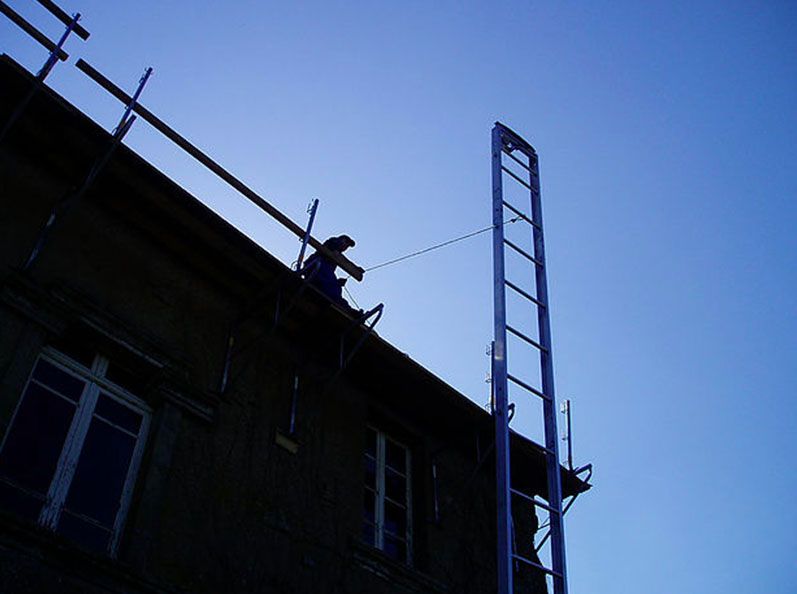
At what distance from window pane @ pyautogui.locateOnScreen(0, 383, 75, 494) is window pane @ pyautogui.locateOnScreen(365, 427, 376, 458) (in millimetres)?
3428

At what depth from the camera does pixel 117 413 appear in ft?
24.0

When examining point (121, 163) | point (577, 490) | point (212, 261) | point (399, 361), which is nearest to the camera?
point (121, 163)

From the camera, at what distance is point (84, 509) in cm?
660

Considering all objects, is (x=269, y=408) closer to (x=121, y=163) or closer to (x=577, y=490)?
(x=121, y=163)

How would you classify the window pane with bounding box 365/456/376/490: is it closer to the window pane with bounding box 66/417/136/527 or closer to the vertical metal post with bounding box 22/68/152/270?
the window pane with bounding box 66/417/136/527

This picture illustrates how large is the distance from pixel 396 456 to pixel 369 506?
100cm

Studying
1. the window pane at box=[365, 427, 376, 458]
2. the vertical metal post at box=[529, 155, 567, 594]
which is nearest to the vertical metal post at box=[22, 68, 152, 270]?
the window pane at box=[365, 427, 376, 458]

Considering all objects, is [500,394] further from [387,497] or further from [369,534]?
[369,534]

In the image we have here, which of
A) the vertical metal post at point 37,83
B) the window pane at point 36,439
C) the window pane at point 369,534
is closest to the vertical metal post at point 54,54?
the vertical metal post at point 37,83

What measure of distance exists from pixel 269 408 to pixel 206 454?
97cm

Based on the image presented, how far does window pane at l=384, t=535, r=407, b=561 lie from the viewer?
888 cm

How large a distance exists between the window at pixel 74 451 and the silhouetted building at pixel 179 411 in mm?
16

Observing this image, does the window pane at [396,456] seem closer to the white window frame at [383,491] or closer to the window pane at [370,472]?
the white window frame at [383,491]

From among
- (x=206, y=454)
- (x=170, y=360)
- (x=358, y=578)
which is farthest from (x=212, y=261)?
(x=358, y=578)
